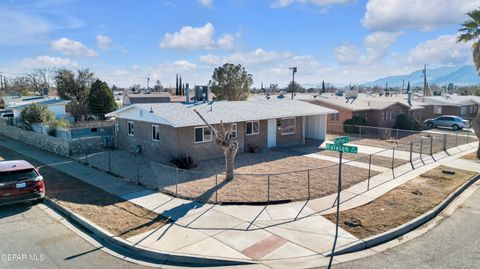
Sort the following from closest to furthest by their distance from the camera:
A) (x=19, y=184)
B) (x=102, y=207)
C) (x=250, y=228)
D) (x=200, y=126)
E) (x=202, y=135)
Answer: (x=250, y=228), (x=19, y=184), (x=102, y=207), (x=200, y=126), (x=202, y=135)

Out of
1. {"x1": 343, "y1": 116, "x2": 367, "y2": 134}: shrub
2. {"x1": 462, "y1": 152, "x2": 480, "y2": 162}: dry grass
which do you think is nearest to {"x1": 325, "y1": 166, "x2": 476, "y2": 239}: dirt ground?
{"x1": 462, "y1": 152, "x2": 480, "y2": 162}: dry grass

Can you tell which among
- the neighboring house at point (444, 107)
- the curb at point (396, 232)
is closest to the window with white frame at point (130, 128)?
the curb at point (396, 232)

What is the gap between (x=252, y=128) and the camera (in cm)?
2344

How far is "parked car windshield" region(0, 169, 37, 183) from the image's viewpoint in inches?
462

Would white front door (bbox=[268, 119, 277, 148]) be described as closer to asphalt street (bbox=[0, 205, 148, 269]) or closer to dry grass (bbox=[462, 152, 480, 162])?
dry grass (bbox=[462, 152, 480, 162])

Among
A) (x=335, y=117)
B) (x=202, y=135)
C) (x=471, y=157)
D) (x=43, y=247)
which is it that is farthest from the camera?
(x=335, y=117)

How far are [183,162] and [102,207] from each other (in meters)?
6.55

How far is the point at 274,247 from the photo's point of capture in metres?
9.08

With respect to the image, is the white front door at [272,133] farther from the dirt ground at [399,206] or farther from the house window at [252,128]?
the dirt ground at [399,206]

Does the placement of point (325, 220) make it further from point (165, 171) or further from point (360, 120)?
point (360, 120)

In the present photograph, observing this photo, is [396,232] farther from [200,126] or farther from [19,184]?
[19,184]

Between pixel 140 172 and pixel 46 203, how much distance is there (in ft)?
17.1

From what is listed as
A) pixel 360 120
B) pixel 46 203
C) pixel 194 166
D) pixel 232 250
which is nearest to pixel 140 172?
pixel 194 166

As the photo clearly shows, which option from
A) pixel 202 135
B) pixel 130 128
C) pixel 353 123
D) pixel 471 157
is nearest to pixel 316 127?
pixel 353 123
